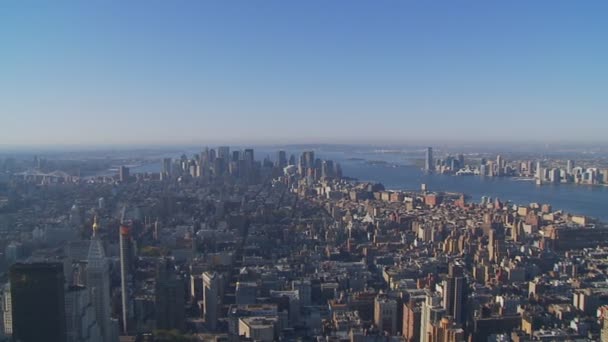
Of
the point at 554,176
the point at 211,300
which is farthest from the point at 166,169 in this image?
Result: the point at 554,176

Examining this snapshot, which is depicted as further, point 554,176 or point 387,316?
point 554,176

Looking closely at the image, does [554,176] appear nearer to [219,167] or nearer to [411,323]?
[219,167]

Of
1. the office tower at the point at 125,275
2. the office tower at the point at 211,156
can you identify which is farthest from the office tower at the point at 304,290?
the office tower at the point at 211,156

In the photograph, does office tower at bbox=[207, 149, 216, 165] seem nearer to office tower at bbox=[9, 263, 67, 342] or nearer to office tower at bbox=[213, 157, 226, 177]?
office tower at bbox=[213, 157, 226, 177]

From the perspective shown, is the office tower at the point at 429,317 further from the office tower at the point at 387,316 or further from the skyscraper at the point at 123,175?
the skyscraper at the point at 123,175

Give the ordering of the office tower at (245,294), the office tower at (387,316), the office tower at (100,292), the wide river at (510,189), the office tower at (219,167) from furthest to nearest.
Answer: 1. the office tower at (219,167)
2. the wide river at (510,189)
3. the office tower at (245,294)
4. the office tower at (387,316)
5. the office tower at (100,292)

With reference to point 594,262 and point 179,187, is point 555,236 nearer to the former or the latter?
point 594,262

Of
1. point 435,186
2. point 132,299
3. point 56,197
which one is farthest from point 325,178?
point 132,299
